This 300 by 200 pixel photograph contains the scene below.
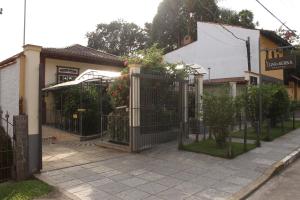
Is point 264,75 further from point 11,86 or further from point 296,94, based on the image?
point 11,86

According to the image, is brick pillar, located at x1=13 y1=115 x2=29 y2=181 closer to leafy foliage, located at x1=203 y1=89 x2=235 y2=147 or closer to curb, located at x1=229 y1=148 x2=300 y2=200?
curb, located at x1=229 y1=148 x2=300 y2=200

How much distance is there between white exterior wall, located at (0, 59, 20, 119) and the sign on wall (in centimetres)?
969

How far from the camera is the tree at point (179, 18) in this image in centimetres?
3412

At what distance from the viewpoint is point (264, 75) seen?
75.9 ft

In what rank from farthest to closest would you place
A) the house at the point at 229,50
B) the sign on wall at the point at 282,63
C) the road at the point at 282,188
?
1. the house at the point at 229,50
2. the sign on wall at the point at 282,63
3. the road at the point at 282,188

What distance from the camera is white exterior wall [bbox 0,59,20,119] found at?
22.8ft

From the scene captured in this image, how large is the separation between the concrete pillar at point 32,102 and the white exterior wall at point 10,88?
340 millimetres

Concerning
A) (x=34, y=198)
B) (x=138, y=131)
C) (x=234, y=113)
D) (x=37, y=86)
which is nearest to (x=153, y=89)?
(x=138, y=131)

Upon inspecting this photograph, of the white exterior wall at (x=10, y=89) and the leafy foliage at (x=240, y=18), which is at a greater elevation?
the leafy foliage at (x=240, y=18)

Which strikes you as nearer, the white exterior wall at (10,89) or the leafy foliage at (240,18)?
the white exterior wall at (10,89)

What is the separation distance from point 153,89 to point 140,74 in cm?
90

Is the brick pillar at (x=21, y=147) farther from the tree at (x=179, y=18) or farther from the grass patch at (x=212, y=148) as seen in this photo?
the tree at (x=179, y=18)

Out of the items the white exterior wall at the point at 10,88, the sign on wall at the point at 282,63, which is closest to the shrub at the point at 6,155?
the white exterior wall at the point at 10,88

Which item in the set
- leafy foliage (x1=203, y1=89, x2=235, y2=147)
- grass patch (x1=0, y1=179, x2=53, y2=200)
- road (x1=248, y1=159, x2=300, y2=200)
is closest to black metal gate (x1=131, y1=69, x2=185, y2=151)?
leafy foliage (x1=203, y1=89, x2=235, y2=147)
